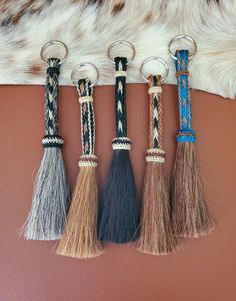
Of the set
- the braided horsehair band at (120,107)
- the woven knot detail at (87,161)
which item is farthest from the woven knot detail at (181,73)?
the woven knot detail at (87,161)

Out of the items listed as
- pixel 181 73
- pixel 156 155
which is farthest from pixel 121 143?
pixel 181 73

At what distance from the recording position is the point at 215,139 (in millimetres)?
821

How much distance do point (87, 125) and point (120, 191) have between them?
158 millimetres

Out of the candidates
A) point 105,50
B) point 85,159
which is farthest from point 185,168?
point 105,50

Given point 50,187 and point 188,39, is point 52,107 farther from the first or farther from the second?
point 188,39

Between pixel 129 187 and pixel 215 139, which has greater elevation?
pixel 215 139

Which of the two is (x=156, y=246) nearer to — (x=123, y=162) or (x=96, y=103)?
(x=123, y=162)

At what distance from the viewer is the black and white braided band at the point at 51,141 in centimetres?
79

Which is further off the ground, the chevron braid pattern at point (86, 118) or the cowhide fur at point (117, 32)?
the cowhide fur at point (117, 32)

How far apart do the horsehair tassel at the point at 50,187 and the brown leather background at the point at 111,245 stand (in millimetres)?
33

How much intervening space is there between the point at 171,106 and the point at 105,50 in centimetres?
20

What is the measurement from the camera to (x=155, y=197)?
0.76 metres

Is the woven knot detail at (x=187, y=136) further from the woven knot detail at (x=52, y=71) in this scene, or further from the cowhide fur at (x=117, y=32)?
the woven knot detail at (x=52, y=71)

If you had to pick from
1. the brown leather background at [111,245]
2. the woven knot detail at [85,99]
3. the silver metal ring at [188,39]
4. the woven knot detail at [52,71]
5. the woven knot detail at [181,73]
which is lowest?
the brown leather background at [111,245]
